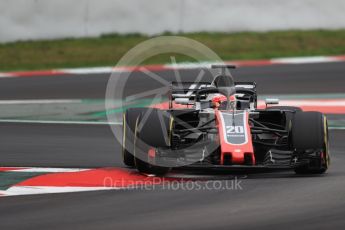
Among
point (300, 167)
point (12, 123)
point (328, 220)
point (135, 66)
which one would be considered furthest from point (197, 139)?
point (135, 66)

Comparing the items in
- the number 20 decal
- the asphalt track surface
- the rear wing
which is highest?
the rear wing

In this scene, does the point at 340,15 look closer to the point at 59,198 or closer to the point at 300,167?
the point at 300,167

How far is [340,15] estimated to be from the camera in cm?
2402

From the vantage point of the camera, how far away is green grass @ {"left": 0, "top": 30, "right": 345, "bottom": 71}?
23.0 m

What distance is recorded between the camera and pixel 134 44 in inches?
932

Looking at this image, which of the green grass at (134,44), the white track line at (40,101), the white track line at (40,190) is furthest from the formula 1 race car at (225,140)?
the green grass at (134,44)

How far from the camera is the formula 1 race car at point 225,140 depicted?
9.73m

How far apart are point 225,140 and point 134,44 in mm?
14133

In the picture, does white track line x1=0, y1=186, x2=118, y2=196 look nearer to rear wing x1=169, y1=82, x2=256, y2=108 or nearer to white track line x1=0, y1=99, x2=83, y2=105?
rear wing x1=169, y1=82, x2=256, y2=108

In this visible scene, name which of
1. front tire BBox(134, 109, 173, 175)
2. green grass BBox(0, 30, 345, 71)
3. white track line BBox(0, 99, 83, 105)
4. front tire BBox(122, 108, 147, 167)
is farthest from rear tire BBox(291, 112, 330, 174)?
green grass BBox(0, 30, 345, 71)

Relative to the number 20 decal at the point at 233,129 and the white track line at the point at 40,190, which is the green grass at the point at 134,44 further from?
Result: the white track line at the point at 40,190

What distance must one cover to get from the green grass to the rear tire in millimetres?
12681

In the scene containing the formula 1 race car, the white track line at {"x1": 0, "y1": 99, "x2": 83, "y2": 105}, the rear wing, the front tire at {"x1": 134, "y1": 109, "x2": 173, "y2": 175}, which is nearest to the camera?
the formula 1 race car

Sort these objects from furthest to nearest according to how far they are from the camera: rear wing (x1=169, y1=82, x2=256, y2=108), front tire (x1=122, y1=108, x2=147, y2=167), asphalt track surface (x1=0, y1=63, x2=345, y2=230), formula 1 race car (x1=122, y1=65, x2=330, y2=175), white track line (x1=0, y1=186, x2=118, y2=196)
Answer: rear wing (x1=169, y1=82, x2=256, y2=108) → front tire (x1=122, y1=108, x2=147, y2=167) → formula 1 race car (x1=122, y1=65, x2=330, y2=175) → white track line (x1=0, y1=186, x2=118, y2=196) → asphalt track surface (x1=0, y1=63, x2=345, y2=230)
